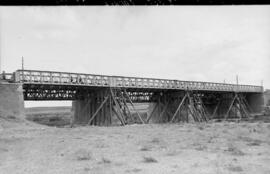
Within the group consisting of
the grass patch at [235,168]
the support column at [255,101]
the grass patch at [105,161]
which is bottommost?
the support column at [255,101]

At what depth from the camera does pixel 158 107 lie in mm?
36625

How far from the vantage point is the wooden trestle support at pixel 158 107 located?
28.5 meters

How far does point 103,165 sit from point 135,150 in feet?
9.36

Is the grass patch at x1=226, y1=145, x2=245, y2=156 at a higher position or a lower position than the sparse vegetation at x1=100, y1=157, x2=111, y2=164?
lower

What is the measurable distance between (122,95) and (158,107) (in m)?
8.89

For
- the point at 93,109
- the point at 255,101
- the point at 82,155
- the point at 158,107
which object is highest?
the point at 82,155

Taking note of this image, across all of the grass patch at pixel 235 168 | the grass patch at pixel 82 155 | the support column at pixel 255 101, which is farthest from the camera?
the support column at pixel 255 101

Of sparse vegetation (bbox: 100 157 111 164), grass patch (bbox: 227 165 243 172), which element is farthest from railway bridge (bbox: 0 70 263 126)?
grass patch (bbox: 227 165 243 172)

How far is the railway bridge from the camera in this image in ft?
83.5

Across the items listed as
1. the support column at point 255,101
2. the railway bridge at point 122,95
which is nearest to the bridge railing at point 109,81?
the railway bridge at point 122,95

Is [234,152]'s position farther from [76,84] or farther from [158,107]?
[158,107]

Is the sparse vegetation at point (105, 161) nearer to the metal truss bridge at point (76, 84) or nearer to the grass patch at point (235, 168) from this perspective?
the grass patch at point (235, 168)

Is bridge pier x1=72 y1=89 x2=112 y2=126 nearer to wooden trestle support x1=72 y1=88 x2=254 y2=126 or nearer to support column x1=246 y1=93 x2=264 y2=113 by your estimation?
wooden trestle support x1=72 y1=88 x2=254 y2=126

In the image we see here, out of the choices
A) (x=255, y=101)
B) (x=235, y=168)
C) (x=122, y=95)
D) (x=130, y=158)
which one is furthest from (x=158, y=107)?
(x=235, y=168)
